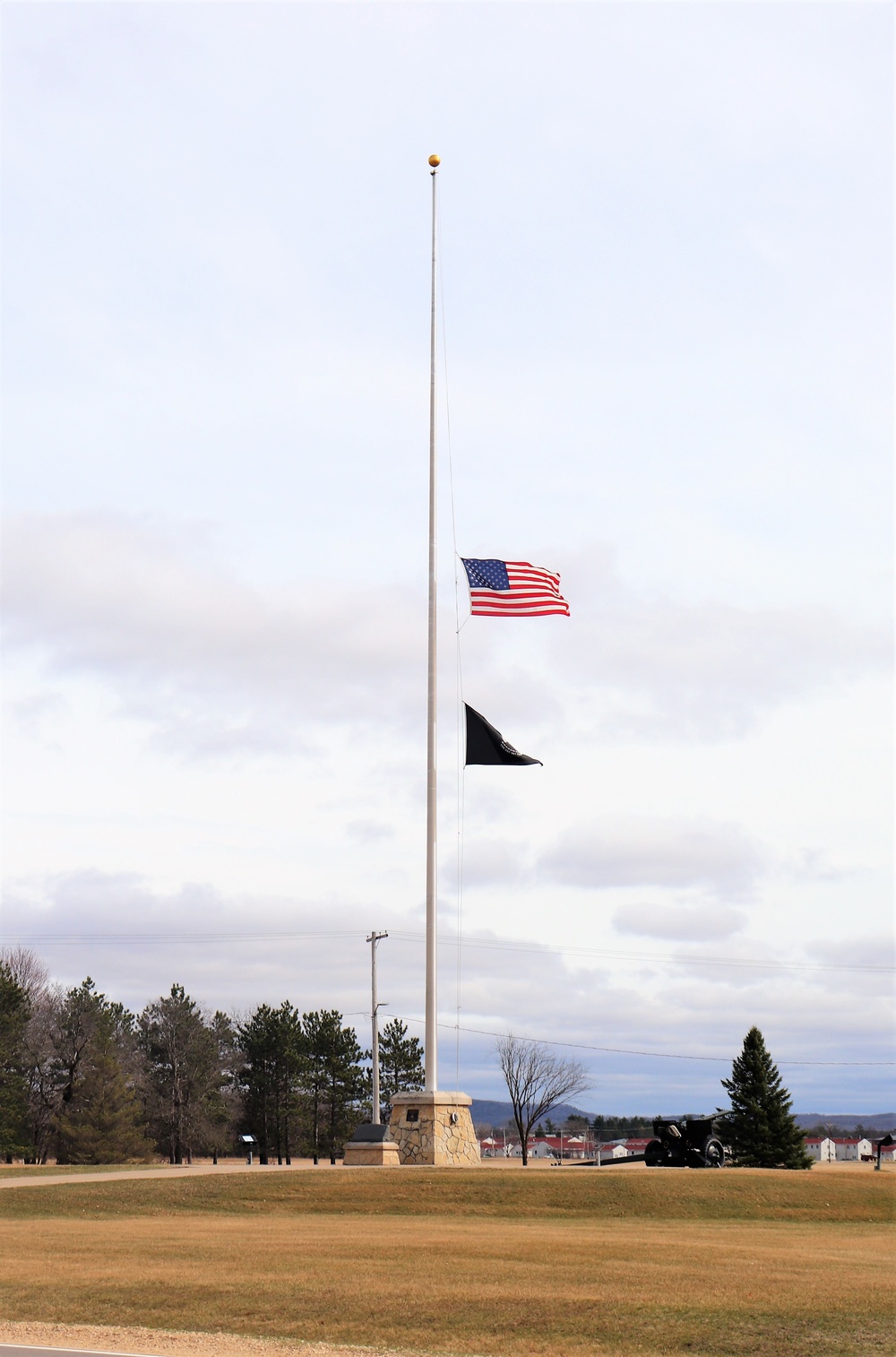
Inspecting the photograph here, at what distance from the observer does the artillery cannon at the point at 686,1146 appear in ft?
90.5

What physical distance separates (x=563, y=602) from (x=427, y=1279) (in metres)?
15.6

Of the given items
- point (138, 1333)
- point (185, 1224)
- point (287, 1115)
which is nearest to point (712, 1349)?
point (138, 1333)

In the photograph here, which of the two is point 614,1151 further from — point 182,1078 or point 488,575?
point 488,575

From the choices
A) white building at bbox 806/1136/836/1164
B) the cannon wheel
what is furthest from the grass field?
white building at bbox 806/1136/836/1164

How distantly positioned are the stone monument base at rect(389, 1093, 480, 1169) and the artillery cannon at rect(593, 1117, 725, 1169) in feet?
13.0

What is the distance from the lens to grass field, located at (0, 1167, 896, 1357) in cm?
1173

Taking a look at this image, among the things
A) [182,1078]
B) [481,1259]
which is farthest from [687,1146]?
[182,1078]

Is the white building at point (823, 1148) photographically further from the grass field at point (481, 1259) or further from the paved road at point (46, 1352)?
the paved road at point (46, 1352)

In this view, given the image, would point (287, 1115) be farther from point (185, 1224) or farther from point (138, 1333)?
point (138, 1333)

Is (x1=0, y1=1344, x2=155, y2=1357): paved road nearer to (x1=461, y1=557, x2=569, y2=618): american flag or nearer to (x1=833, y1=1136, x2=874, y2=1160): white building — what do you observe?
(x1=461, y1=557, x2=569, y2=618): american flag

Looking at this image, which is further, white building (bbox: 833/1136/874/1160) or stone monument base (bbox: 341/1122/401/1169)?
white building (bbox: 833/1136/874/1160)

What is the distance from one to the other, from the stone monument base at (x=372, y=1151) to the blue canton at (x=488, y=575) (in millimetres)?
11370

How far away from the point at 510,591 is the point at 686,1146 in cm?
1244

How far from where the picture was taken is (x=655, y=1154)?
92.2 ft
